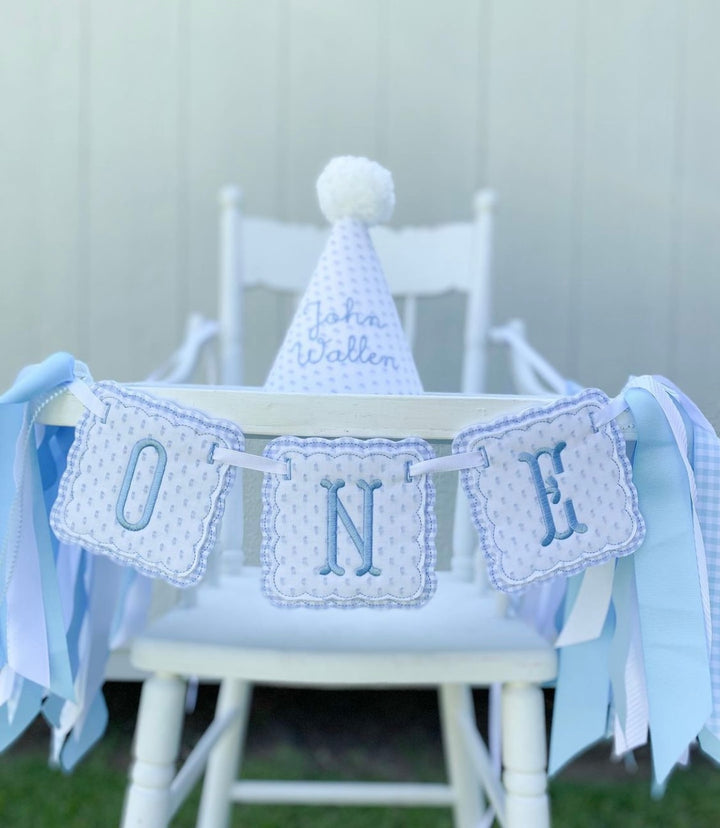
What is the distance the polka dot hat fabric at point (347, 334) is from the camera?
623 millimetres

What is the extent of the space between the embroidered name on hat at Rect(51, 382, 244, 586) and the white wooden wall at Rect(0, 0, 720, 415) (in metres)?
0.79

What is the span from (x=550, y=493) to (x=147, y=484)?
0.69 feet

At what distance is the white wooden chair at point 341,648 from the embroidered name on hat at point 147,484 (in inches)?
0.6

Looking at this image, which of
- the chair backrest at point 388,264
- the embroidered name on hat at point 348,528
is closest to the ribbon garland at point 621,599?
the embroidered name on hat at point 348,528

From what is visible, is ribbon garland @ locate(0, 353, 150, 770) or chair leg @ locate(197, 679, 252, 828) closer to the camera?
ribbon garland @ locate(0, 353, 150, 770)

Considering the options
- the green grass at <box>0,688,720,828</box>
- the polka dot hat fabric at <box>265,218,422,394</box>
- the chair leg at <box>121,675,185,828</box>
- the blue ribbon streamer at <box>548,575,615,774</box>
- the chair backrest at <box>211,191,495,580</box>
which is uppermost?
the chair backrest at <box>211,191,495,580</box>

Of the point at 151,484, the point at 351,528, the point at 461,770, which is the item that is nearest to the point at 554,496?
the point at 351,528

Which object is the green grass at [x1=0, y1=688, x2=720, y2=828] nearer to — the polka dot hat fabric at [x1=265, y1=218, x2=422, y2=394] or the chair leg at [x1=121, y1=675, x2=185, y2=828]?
the chair leg at [x1=121, y1=675, x2=185, y2=828]

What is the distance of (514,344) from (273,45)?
2.04 ft

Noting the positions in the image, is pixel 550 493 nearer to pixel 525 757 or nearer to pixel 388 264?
pixel 525 757

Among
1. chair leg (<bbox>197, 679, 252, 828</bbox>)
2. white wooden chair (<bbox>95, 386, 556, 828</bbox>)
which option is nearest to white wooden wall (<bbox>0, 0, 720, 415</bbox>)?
chair leg (<bbox>197, 679, 252, 828</bbox>)

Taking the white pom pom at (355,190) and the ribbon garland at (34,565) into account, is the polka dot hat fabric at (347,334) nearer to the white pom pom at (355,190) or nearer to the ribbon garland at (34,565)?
the white pom pom at (355,190)

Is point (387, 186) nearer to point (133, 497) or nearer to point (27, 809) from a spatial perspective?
point (133, 497)

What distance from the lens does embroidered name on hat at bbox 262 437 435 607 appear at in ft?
1.46
